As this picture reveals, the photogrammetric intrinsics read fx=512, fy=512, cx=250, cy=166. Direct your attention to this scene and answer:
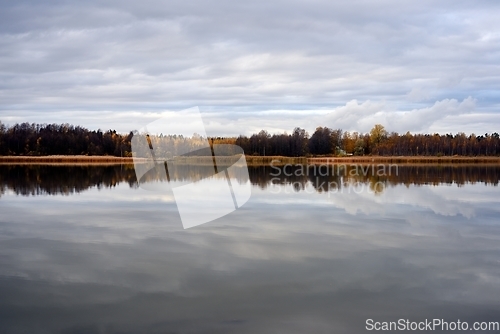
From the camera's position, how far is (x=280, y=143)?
10531cm

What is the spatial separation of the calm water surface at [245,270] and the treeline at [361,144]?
3557 inches

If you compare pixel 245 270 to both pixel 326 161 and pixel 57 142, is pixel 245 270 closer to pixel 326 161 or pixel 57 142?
pixel 326 161

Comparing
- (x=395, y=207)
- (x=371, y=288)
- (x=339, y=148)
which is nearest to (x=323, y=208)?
(x=395, y=207)

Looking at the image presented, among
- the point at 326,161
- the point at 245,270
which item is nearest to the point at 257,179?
the point at 245,270

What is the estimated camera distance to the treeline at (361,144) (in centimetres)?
10450

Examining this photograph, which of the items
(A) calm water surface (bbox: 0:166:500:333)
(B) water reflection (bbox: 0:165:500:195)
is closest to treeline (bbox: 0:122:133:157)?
(B) water reflection (bbox: 0:165:500:195)

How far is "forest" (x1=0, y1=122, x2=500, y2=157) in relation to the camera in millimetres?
99500

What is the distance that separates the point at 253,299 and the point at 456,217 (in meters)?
9.05

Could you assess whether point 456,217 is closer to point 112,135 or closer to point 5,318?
point 5,318

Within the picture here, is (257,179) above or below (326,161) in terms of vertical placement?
above

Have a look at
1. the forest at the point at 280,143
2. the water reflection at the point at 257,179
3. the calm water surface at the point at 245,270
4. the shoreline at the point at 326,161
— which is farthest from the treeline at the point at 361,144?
the calm water surface at the point at 245,270

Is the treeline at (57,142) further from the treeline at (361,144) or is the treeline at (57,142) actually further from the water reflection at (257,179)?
the water reflection at (257,179)

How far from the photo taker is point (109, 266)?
8008mm

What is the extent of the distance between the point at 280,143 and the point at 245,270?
98009 mm
